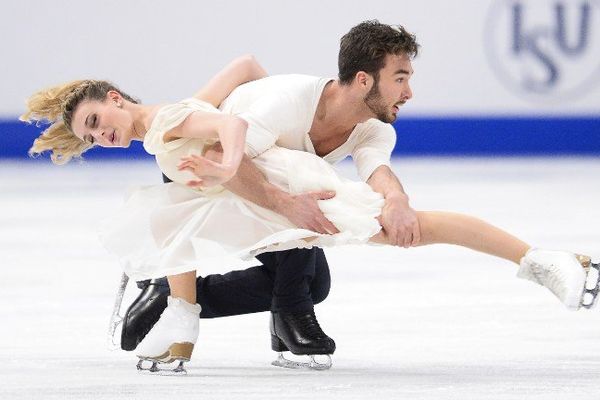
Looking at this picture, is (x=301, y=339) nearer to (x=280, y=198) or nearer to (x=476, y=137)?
(x=280, y=198)

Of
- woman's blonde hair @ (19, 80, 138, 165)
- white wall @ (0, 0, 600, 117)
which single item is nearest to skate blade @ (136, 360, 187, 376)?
woman's blonde hair @ (19, 80, 138, 165)

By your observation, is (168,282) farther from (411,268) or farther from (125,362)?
(411,268)

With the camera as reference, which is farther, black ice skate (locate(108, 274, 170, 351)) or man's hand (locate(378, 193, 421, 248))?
black ice skate (locate(108, 274, 170, 351))

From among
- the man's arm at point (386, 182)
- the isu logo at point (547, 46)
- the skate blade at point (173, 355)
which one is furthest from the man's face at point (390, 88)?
the isu logo at point (547, 46)

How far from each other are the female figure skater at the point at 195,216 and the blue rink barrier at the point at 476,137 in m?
5.82

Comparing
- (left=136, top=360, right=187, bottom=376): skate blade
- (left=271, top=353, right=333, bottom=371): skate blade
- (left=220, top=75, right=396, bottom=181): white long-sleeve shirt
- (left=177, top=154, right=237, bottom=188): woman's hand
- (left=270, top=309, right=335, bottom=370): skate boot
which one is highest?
(left=220, top=75, right=396, bottom=181): white long-sleeve shirt

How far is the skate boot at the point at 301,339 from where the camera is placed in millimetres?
2928

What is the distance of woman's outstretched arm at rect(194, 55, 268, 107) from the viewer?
10.0ft

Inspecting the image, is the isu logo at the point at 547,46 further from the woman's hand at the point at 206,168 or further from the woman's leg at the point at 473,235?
the woman's hand at the point at 206,168

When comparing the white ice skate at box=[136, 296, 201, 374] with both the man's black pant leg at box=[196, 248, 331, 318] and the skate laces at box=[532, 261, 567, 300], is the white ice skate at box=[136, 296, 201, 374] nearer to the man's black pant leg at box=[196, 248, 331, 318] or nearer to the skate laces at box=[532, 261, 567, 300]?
the man's black pant leg at box=[196, 248, 331, 318]

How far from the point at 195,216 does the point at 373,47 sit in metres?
0.54

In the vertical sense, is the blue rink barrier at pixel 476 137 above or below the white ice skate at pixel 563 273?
below

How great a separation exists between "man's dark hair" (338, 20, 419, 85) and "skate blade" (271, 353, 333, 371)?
2.08 feet

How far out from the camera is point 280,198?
2793 mm
